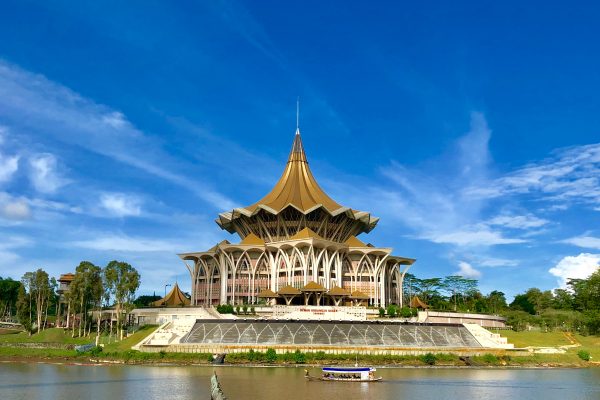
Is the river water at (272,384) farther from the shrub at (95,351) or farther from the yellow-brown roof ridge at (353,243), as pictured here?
the yellow-brown roof ridge at (353,243)

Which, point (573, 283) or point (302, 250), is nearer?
point (302, 250)

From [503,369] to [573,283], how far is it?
69431 mm

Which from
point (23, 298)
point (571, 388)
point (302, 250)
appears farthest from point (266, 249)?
point (571, 388)

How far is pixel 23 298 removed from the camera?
85.5 metres

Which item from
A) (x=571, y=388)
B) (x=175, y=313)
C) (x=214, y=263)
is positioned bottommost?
(x=571, y=388)

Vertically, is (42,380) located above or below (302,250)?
below

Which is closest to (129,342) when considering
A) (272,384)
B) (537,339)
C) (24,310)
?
(24,310)

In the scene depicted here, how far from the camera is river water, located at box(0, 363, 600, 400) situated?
3641 cm

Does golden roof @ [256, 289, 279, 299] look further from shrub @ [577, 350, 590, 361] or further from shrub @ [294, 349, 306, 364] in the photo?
shrub @ [577, 350, 590, 361]

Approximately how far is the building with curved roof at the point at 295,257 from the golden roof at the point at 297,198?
170 mm

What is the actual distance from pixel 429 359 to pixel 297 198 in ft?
146

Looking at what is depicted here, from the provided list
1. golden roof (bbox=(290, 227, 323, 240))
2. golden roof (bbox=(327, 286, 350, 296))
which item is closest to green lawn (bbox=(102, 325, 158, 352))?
golden roof (bbox=(327, 286, 350, 296))

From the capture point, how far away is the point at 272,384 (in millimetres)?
41031

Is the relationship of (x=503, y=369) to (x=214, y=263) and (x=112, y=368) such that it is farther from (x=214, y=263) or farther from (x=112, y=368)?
(x=214, y=263)
